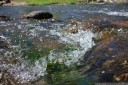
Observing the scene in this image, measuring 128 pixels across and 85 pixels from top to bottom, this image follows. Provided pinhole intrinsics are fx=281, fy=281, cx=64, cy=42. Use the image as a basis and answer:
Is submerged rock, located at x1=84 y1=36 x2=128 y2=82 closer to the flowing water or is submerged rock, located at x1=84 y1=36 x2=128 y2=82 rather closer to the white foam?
the flowing water

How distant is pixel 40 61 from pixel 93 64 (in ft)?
8.48

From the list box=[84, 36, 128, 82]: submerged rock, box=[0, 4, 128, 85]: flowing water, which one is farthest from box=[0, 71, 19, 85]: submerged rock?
box=[84, 36, 128, 82]: submerged rock

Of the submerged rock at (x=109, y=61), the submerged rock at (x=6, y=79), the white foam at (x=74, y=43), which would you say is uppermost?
the submerged rock at (x=109, y=61)

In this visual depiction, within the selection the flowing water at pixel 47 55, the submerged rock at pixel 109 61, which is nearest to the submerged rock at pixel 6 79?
the flowing water at pixel 47 55

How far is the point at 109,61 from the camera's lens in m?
11.1

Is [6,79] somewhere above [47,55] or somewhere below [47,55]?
above

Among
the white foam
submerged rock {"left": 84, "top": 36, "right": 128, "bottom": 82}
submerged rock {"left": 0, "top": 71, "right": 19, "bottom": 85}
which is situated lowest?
the white foam

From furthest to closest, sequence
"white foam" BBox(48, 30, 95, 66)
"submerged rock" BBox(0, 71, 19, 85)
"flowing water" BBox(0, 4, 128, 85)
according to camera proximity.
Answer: "white foam" BBox(48, 30, 95, 66) < "flowing water" BBox(0, 4, 128, 85) < "submerged rock" BBox(0, 71, 19, 85)

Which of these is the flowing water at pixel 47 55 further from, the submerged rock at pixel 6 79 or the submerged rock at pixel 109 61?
the submerged rock at pixel 109 61

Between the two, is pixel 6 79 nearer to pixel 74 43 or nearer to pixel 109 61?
pixel 109 61

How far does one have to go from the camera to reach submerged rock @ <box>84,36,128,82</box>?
941 cm

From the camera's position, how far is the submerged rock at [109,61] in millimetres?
9406

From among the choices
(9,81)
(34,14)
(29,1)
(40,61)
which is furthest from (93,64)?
(29,1)

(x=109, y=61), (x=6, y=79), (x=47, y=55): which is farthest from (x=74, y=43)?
(x=6, y=79)
